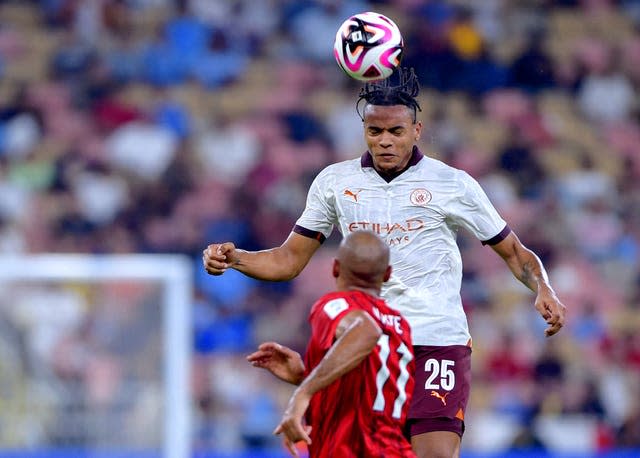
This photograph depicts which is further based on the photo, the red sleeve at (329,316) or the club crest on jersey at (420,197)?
the club crest on jersey at (420,197)

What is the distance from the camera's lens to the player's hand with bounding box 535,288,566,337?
5.64 m

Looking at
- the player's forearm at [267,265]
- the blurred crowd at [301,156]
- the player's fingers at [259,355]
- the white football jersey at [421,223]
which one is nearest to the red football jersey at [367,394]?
the player's fingers at [259,355]

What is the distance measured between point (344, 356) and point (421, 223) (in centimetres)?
148

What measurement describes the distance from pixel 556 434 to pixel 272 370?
23.5 ft

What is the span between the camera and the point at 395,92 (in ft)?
19.5

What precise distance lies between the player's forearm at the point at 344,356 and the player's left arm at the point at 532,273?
1279 mm

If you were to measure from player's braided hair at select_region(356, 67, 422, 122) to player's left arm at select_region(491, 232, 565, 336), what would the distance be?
0.72 m

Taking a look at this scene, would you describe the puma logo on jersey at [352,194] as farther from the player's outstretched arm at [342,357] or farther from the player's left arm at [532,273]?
the player's outstretched arm at [342,357]

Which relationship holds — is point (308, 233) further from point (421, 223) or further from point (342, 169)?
point (421, 223)

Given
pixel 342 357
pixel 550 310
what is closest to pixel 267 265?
pixel 550 310

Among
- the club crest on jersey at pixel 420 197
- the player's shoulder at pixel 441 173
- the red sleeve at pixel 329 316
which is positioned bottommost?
the red sleeve at pixel 329 316

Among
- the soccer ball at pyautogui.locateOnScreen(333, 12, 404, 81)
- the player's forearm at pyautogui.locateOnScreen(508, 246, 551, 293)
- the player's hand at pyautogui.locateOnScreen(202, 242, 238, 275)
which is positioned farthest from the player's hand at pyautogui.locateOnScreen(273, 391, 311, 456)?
the soccer ball at pyautogui.locateOnScreen(333, 12, 404, 81)

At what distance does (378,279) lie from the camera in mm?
4891

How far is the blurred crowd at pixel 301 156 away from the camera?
39.6 feet
